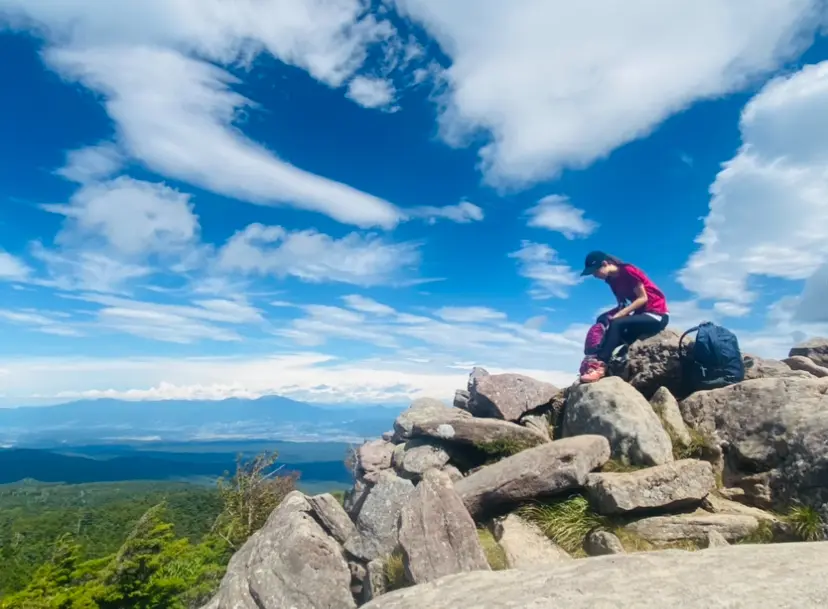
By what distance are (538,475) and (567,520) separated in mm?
1106

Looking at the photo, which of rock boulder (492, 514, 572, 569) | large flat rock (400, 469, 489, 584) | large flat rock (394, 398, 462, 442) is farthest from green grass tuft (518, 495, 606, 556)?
large flat rock (394, 398, 462, 442)

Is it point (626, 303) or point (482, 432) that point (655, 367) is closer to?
point (626, 303)

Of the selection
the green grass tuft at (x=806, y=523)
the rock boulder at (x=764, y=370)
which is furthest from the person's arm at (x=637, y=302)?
the green grass tuft at (x=806, y=523)

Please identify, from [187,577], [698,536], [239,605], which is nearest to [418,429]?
[239,605]

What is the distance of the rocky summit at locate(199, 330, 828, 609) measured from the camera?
7.67 m

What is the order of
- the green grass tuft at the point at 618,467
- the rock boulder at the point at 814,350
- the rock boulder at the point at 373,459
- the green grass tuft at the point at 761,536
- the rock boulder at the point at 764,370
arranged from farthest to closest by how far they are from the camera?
the rock boulder at the point at 814,350, the rock boulder at the point at 373,459, the rock boulder at the point at 764,370, the green grass tuft at the point at 618,467, the green grass tuft at the point at 761,536

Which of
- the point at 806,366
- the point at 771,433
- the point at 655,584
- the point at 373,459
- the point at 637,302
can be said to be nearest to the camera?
the point at 655,584

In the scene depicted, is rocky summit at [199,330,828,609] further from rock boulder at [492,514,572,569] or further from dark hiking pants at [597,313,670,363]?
dark hiking pants at [597,313,670,363]

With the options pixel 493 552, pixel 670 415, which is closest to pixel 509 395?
pixel 670 415

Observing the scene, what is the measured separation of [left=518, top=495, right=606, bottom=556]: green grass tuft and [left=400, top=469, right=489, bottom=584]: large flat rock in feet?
6.66

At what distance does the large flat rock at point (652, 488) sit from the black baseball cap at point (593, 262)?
6.86 meters

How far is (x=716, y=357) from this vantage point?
1520 cm

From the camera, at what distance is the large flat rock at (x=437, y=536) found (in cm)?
978

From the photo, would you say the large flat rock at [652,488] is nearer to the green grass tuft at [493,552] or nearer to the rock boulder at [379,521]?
the green grass tuft at [493,552]
